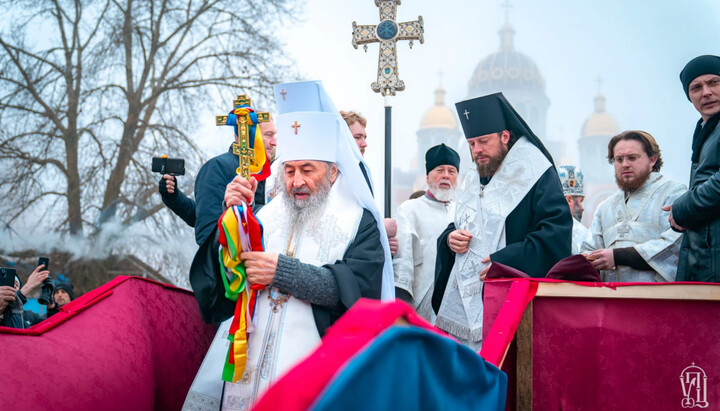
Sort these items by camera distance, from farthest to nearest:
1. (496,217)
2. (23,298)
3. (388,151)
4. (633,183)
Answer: (388,151), (23,298), (633,183), (496,217)

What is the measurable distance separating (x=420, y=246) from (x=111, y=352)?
120 inches

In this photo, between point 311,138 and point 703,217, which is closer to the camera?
point 311,138

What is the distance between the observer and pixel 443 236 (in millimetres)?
4281

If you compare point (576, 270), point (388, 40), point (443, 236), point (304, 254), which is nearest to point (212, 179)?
point (304, 254)

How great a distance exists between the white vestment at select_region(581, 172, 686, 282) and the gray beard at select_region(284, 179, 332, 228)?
6.77ft

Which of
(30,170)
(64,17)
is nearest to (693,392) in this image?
(30,170)

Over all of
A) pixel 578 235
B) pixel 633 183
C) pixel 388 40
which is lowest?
pixel 578 235

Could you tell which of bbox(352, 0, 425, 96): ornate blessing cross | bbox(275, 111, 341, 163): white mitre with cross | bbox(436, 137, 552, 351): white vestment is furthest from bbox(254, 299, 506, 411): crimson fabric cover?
bbox(352, 0, 425, 96): ornate blessing cross

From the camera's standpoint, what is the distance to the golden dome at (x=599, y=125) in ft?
215

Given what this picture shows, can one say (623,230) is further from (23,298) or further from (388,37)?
(23,298)

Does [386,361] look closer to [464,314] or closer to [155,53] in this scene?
[464,314]

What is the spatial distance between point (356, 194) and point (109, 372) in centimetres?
144

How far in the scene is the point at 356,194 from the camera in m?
3.20

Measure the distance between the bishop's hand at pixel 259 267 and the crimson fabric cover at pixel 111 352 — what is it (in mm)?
881
